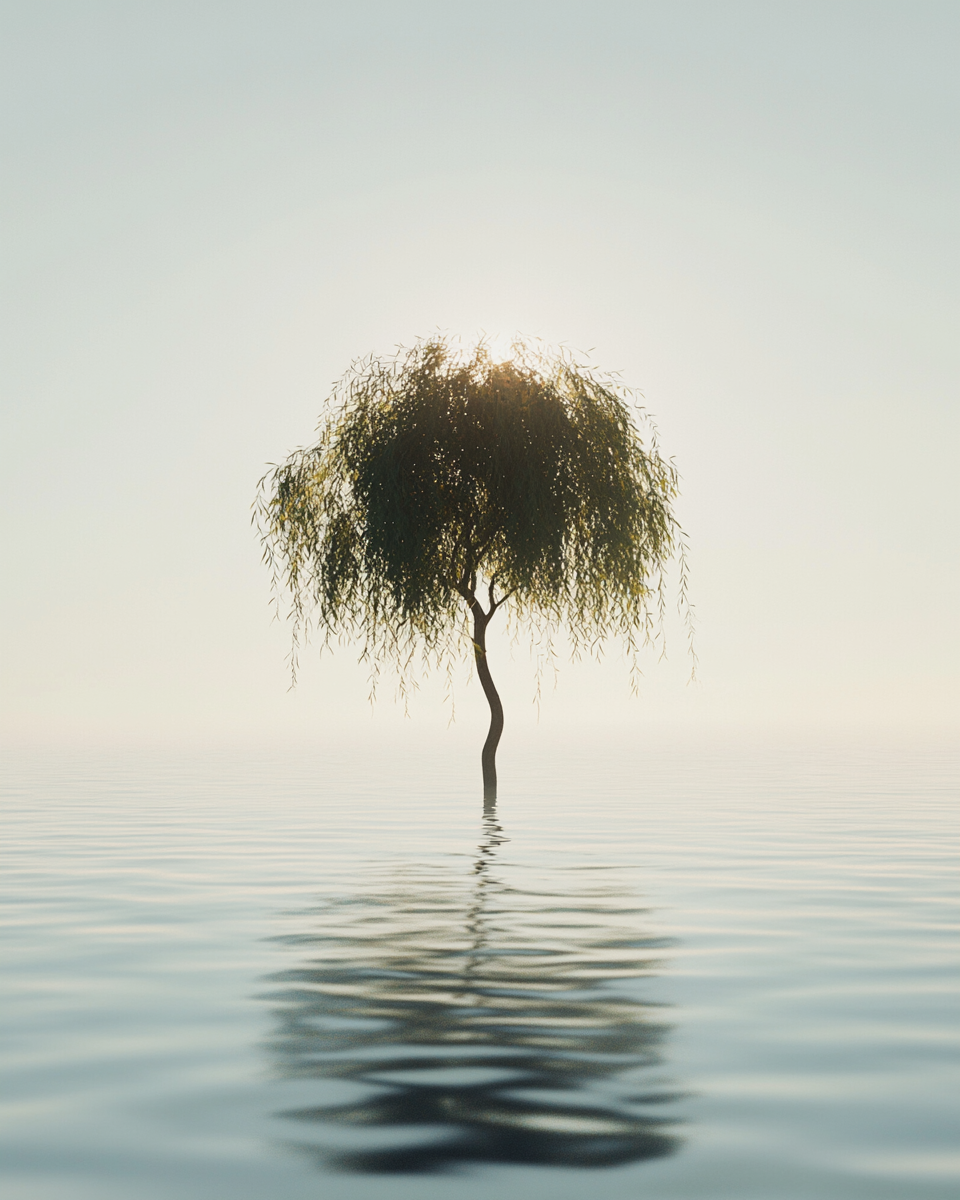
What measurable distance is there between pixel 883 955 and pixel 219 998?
5129 millimetres

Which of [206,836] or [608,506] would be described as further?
[608,506]

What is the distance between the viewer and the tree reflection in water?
496 cm

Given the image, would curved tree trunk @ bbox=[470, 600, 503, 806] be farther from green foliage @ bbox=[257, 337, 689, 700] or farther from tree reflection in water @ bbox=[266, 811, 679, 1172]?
tree reflection in water @ bbox=[266, 811, 679, 1172]

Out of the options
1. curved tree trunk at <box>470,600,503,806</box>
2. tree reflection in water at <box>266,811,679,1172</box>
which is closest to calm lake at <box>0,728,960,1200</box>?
A: tree reflection in water at <box>266,811,679,1172</box>

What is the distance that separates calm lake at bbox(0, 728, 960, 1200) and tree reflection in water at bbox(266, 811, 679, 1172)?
0.08 feet

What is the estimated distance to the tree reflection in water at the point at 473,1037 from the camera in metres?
4.96

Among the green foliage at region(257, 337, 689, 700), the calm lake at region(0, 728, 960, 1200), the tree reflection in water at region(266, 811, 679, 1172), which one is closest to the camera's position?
the calm lake at region(0, 728, 960, 1200)

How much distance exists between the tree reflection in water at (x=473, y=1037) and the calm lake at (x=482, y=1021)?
3 centimetres

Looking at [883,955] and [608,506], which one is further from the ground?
[608,506]

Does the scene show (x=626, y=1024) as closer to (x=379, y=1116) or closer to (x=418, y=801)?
(x=379, y=1116)

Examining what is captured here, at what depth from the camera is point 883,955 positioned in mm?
9391

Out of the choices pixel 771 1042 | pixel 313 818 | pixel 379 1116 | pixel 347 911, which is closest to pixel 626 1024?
pixel 771 1042

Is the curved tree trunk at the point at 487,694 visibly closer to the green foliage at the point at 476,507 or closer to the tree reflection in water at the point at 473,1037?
the green foliage at the point at 476,507

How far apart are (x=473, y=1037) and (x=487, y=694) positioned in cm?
2111
